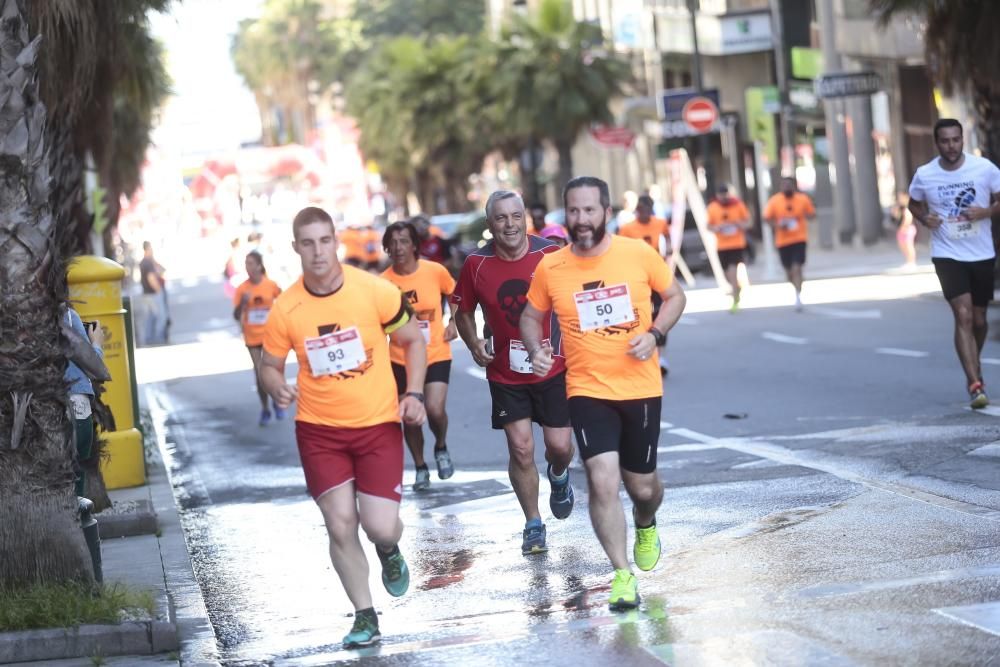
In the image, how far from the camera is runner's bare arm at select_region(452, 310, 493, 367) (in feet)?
31.7

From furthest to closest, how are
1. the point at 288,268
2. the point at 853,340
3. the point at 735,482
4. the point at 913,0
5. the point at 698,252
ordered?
the point at 288,268
the point at 698,252
the point at 913,0
the point at 853,340
the point at 735,482

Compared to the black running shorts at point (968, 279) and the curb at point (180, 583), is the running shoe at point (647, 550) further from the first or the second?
the black running shorts at point (968, 279)

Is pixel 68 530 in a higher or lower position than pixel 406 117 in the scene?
lower

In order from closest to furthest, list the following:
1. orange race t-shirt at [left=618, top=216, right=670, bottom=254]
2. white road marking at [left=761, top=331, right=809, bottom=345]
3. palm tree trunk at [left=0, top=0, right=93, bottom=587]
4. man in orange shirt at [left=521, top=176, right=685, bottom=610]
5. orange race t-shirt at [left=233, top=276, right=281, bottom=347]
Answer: man in orange shirt at [left=521, top=176, right=685, bottom=610] < palm tree trunk at [left=0, top=0, right=93, bottom=587] < orange race t-shirt at [left=233, top=276, right=281, bottom=347] < white road marking at [left=761, top=331, right=809, bottom=345] < orange race t-shirt at [left=618, top=216, right=670, bottom=254]

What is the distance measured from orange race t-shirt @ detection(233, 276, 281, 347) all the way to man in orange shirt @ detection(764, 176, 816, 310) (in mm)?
Answer: 8545

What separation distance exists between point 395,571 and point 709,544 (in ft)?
6.52

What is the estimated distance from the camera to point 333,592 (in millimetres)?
8938

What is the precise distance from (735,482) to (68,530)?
4458 mm

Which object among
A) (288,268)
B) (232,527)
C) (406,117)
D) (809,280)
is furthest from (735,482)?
(406,117)

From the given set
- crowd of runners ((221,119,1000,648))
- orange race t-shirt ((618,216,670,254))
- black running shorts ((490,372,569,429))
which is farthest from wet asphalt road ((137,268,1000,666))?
orange race t-shirt ((618,216,670,254))

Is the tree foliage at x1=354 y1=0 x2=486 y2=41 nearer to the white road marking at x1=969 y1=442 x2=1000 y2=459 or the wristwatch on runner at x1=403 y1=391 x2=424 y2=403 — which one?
the white road marking at x1=969 y1=442 x2=1000 y2=459

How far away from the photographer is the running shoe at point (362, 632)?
7.49m

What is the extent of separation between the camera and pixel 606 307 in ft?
25.7

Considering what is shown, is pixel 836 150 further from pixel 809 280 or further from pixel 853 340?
pixel 853 340
